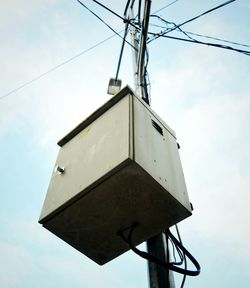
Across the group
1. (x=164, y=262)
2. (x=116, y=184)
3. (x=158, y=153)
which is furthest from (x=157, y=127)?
(x=164, y=262)

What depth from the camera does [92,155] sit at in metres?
1.63

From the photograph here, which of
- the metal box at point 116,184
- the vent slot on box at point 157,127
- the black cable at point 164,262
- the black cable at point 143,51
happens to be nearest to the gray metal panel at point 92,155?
the metal box at point 116,184

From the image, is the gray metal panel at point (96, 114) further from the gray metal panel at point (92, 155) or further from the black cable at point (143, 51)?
the black cable at point (143, 51)

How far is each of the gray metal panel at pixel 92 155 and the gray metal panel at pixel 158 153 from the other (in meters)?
0.07

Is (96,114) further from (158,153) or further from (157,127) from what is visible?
(158,153)

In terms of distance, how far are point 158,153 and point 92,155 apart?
14.3 inches

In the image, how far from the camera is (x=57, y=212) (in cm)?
157

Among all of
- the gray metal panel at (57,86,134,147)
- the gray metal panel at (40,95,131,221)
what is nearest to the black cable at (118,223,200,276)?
the gray metal panel at (40,95,131,221)

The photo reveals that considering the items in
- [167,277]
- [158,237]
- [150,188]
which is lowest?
[167,277]

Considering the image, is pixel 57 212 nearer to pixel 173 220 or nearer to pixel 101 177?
pixel 101 177

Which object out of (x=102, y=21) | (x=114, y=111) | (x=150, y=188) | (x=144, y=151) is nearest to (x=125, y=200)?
(x=150, y=188)

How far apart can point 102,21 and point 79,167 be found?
→ 107 inches

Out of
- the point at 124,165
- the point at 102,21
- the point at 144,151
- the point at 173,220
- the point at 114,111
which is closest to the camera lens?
the point at 124,165

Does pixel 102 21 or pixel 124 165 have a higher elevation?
pixel 102 21
